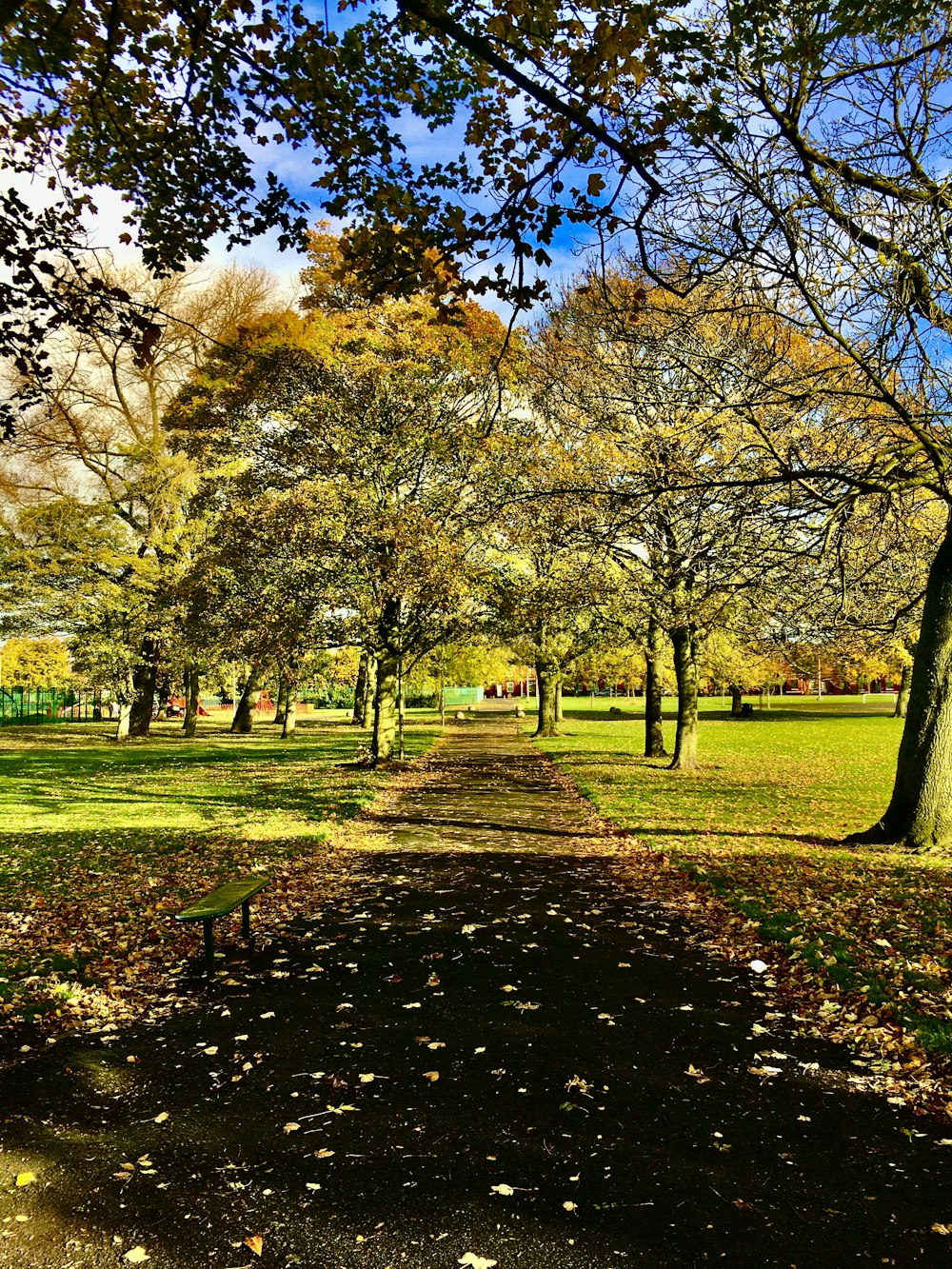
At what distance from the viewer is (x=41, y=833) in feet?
39.0

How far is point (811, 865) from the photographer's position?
9.49m

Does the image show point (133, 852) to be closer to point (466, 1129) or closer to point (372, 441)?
point (466, 1129)

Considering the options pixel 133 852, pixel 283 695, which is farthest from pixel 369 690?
pixel 133 852

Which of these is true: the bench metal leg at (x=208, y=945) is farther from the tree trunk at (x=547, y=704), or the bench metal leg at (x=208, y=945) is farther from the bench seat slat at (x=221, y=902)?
the tree trunk at (x=547, y=704)

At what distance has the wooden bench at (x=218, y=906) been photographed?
608 centimetres

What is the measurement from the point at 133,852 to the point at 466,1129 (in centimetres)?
819

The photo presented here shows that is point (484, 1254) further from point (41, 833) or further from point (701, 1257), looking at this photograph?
point (41, 833)

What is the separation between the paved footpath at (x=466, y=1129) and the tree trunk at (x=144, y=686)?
77.4 feet

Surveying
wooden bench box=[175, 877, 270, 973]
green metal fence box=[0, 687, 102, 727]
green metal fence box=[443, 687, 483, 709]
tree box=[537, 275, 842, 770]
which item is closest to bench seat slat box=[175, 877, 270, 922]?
wooden bench box=[175, 877, 270, 973]

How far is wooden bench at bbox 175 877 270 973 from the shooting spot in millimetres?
6078

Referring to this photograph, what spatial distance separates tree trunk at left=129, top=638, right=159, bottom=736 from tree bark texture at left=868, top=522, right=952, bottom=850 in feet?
78.5

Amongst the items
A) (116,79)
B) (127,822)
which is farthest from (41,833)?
(116,79)

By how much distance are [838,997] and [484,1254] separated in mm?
3569

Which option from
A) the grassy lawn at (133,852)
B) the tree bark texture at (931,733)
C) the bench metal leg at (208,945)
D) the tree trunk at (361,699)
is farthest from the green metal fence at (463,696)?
the bench metal leg at (208,945)
